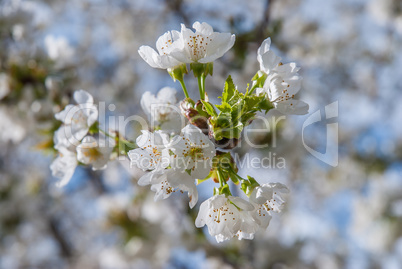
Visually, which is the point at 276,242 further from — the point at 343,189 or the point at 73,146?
the point at 343,189

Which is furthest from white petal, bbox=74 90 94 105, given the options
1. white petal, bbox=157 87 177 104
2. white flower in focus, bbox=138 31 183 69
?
white flower in focus, bbox=138 31 183 69

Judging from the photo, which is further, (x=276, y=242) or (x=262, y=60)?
(x=276, y=242)

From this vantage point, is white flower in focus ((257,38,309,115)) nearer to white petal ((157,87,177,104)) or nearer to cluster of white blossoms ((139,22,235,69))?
cluster of white blossoms ((139,22,235,69))

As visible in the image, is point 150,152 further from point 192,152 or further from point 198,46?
point 198,46

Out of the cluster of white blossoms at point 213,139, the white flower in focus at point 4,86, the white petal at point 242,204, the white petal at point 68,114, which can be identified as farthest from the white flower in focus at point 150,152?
the white flower in focus at point 4,86

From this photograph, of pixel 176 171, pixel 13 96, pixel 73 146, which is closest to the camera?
pixel 176 171

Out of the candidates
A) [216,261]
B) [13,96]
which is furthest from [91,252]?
[13,96]
